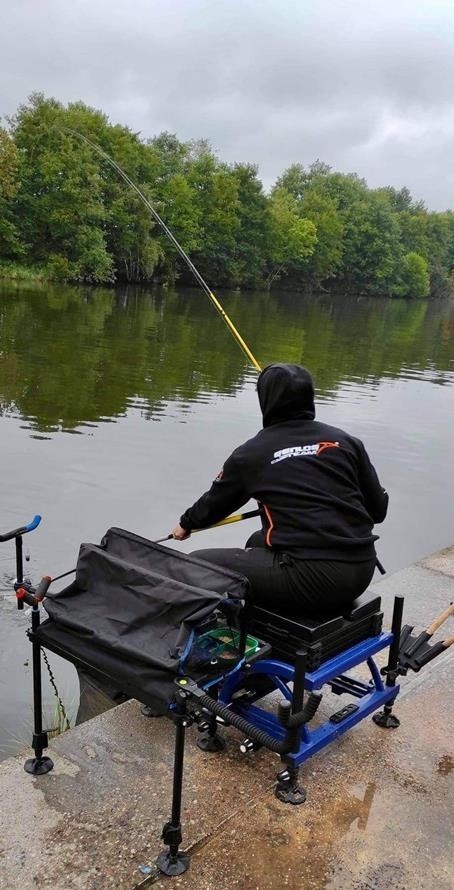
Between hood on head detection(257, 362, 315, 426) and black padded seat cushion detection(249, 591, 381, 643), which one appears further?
hood on head detection(257, 362, 315, 426)

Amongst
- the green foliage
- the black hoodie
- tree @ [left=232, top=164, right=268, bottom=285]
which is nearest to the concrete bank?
the black hoodie

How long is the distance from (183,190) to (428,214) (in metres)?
68.9

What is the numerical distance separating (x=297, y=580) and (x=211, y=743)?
37.3 inches

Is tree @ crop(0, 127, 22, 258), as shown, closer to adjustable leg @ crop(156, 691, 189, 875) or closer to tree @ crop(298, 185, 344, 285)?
tree @ crop(298, 185, 344, 285)

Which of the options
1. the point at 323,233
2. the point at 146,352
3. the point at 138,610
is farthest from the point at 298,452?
the point at 323,233

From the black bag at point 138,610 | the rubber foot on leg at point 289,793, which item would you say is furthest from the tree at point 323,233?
the rubber foot on leg at point 289,793

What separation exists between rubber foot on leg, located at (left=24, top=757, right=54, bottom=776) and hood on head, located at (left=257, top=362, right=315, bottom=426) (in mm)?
1702

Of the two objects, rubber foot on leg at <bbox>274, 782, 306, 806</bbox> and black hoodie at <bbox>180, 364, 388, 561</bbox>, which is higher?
black hoodie at <bbox>180, 364, 388, 561</bbox>

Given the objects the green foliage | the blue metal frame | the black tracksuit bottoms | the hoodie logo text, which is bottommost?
the green foliage

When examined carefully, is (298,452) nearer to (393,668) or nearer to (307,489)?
(307,489)

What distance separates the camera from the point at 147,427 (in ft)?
38.1

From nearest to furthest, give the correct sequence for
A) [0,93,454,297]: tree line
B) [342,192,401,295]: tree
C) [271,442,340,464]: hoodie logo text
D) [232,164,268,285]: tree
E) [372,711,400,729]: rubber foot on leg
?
1. [271,442,340,464]: hoodie logo text
2. [372,711,400,729]: rubber foot on leg
3. [0,93,454,297]: tree line
4. [232,164,268,285]: tree
5. [342,192,401,295]: tree

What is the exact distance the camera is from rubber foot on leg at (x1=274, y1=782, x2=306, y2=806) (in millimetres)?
2877

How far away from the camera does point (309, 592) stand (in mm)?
2850
